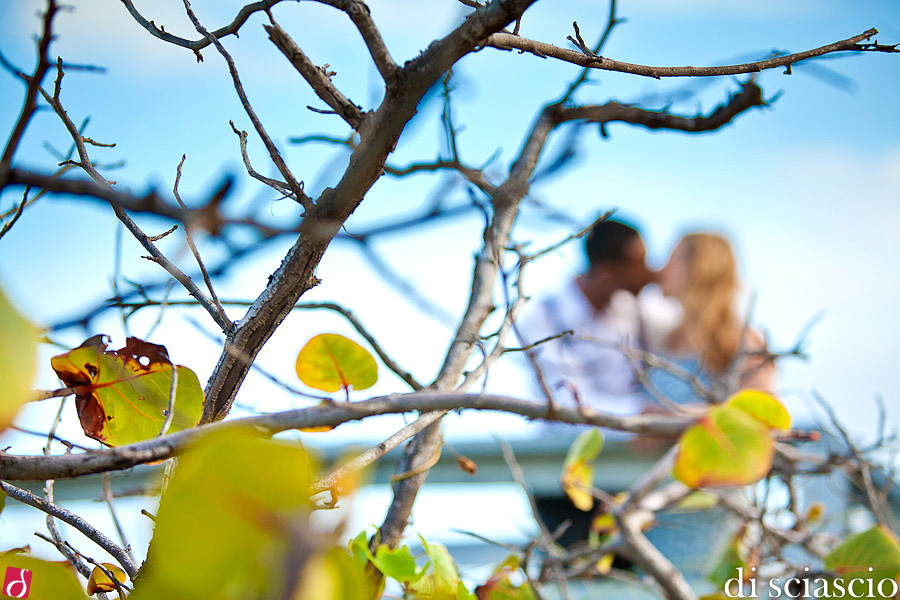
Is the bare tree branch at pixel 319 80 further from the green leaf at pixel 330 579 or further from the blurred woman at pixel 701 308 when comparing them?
the blurred woman at pixel 701 308

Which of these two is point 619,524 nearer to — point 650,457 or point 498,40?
point 498,40

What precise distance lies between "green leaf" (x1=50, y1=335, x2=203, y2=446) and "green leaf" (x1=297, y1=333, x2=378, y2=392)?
0.25 ft

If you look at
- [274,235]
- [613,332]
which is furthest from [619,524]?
[613,332]

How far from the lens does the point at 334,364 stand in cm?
42

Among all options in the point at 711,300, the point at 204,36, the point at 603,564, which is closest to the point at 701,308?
the point at 711,300

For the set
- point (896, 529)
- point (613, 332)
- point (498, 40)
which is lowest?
point (896, 529)

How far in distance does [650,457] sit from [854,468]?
1.97 feet

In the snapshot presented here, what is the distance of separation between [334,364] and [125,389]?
0.39 feet

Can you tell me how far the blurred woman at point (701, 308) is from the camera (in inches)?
83.7

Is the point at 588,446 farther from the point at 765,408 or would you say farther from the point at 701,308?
the point at 701,308

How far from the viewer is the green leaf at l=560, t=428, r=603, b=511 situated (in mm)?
862

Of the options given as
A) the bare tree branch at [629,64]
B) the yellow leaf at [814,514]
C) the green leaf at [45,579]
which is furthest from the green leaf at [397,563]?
the yellow leaf at [814,514]

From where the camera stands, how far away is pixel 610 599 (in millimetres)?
1252

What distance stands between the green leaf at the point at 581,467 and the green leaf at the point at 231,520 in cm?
70
